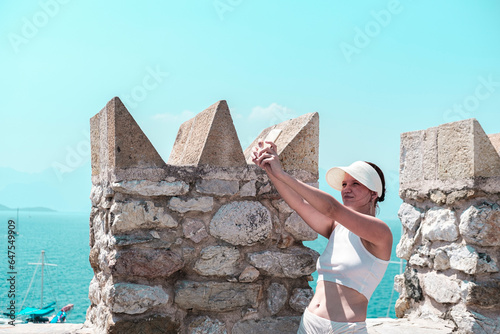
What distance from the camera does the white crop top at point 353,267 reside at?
206cm

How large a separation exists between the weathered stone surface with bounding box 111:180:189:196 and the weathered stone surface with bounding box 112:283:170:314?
0.51 metres

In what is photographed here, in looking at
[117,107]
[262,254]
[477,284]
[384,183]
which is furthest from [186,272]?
[477,284]

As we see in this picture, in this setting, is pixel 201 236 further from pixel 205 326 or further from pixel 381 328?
pixel 381 328

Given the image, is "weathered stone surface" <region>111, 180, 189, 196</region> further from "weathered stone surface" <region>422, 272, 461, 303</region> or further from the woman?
"weathered stone surface" <region>422, 272, 461, 303</region>

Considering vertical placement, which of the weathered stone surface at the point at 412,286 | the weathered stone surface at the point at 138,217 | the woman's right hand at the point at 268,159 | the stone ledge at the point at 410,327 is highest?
the woman's right hand at the point at 268,159

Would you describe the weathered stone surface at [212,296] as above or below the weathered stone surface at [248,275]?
below

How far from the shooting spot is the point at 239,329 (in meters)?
2.56

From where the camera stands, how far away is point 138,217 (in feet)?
8.02

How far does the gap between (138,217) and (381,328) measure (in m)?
2.12

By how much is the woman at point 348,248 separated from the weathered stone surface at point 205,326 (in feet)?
1.79

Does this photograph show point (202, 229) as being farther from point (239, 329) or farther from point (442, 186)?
point (442, 186)

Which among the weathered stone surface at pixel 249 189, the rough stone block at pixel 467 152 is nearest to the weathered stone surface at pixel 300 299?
the weathered stone surface at pixel 249 189

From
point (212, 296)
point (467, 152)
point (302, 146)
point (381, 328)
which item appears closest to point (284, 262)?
point (212, 296)

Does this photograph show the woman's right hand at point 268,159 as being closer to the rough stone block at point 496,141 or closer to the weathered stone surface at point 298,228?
the weathered stone surface at point 298,228
